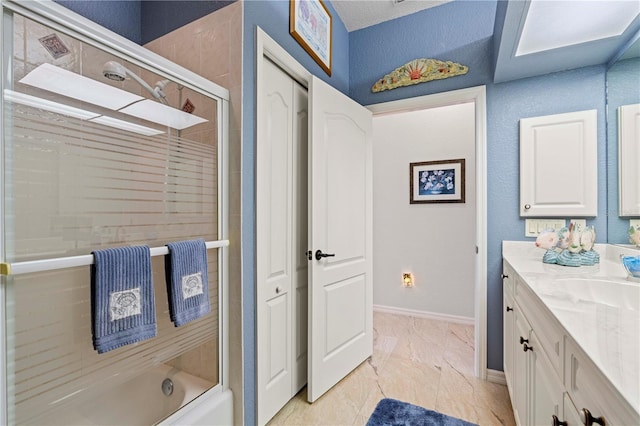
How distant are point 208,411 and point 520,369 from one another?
144cm

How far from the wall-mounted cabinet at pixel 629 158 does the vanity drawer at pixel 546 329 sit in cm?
102

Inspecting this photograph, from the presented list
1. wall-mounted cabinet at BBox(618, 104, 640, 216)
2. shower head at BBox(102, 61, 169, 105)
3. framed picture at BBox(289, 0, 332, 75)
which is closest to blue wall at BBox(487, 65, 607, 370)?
wall-mounted cabinet at BBox(618, 104, 640, 216)

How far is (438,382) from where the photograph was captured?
7.10 feet

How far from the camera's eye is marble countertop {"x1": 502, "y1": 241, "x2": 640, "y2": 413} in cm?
55

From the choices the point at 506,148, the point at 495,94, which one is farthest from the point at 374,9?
the point at 506,148

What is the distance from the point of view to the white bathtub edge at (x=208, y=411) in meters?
1.29

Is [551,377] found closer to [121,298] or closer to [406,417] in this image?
[406,417]

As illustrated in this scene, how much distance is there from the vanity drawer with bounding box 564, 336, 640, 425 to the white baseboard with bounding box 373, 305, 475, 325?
113 inches

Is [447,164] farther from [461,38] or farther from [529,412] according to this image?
[529,412]

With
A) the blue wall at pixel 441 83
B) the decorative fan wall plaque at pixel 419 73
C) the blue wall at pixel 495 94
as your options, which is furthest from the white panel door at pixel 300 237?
the blue wall at pixel 495 94

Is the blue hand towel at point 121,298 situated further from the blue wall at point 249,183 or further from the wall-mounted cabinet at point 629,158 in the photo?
the wall-mounted cabinet at point 629,158

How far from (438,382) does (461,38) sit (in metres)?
2.48

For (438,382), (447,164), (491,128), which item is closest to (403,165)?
(447,164)

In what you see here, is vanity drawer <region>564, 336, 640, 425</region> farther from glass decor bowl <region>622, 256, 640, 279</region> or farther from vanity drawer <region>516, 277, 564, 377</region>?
glass decor bowl <region>622, 256, 640, 279</region>
